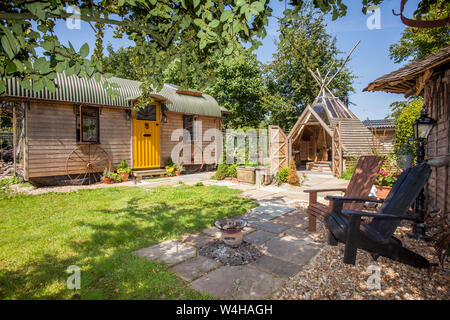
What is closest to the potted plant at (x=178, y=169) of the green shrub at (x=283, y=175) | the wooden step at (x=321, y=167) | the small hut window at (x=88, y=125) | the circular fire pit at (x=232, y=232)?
the small hut window at (x=88, y=125)

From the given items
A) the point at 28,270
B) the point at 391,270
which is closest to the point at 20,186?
the point at 28,270

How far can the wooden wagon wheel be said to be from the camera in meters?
9.12

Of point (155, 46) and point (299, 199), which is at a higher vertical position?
point (155, 46)

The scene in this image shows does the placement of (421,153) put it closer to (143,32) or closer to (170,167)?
(143,32)

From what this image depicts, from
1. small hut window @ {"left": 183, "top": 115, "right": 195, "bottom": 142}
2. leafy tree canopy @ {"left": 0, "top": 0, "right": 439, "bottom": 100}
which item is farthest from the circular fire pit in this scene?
small hut window @ {"left": 183, "top": 115, "right": 195, "bottom": 142}

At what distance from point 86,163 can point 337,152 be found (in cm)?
1115

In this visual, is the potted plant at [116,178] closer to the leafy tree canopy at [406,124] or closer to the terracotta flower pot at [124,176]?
the terracotta flower pot at [124,176]

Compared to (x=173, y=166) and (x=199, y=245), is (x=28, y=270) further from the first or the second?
(x=173, y=166)

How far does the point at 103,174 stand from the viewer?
9.70 meters

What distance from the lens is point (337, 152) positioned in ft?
39.8

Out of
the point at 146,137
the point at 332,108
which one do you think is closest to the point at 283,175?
the point at 146,137

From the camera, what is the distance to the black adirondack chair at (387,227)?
268 cm
